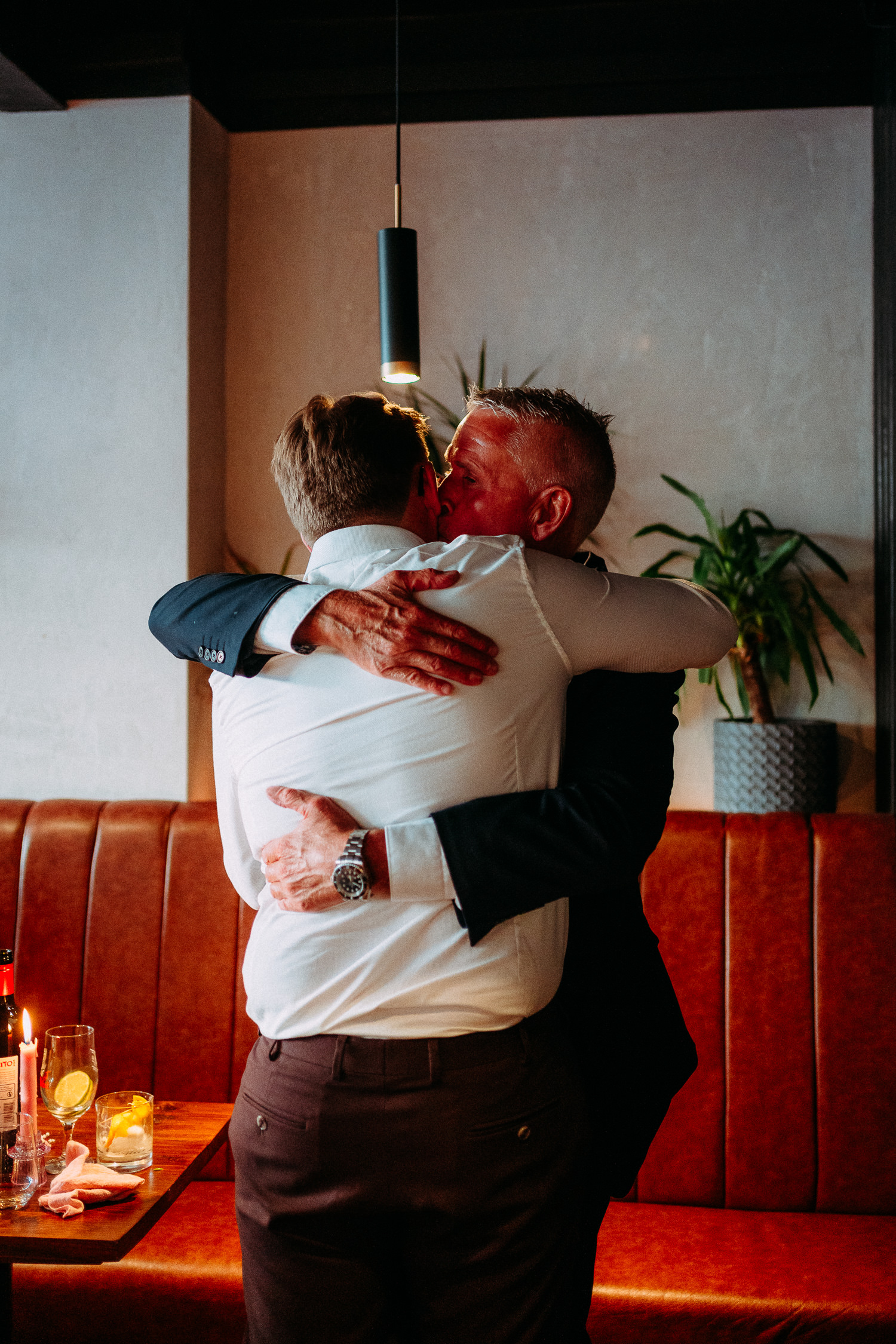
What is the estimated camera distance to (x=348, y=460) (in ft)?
3.43

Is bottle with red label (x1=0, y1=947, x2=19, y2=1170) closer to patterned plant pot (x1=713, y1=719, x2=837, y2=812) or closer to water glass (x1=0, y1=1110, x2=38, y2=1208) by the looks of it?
water glass (x1=0, y1=1110, x2=38, y2=1208)

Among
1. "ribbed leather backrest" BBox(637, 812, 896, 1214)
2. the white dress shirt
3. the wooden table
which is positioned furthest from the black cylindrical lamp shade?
the wooden table

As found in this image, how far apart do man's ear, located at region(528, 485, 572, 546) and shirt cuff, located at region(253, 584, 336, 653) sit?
27 cm

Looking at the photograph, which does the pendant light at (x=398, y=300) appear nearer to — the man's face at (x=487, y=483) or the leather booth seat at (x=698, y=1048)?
the man's face at (x=487, y=483)

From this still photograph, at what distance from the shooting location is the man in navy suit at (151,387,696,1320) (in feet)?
3.11

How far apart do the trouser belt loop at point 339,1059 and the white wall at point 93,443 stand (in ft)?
5.63

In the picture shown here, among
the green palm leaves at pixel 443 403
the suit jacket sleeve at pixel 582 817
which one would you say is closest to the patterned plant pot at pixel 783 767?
the green palm leaves at pixel 443 403

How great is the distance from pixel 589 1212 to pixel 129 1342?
129 centimetres

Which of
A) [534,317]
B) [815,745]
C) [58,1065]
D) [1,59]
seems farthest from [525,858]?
[1,59]

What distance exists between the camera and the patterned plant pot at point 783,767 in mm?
2510

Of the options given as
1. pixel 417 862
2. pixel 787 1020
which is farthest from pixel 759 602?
pixel 417 862

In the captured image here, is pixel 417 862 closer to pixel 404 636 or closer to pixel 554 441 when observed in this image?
pixel 404 636

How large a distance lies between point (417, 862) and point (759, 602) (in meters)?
1.88

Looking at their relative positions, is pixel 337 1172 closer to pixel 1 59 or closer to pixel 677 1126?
pixel 677 1126
